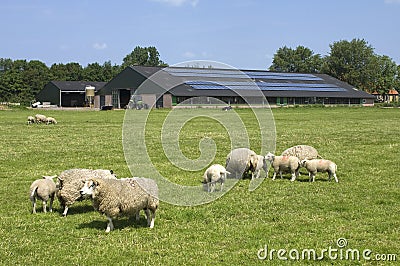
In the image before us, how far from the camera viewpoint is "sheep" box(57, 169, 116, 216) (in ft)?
34.1

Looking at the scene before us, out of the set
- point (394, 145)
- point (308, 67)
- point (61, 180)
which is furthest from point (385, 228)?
point (308, 67)

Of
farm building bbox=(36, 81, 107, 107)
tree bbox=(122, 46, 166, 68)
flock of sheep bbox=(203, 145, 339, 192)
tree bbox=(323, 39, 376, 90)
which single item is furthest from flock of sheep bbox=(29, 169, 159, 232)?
tree bbox=(122, 46, 166, 68)

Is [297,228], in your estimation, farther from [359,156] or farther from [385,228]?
[359,156]

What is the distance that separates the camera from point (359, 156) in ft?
64.0

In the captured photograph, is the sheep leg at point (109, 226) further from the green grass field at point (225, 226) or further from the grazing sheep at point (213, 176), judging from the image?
the grazing sheep at point (213, 176)

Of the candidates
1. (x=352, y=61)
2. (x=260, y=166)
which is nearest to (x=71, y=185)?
(x=260, y=166)

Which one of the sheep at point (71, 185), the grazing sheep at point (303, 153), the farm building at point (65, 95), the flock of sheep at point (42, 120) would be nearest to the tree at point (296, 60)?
the farm building at point (65, 95)

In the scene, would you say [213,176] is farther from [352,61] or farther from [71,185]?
[352,61]

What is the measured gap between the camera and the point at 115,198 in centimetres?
909

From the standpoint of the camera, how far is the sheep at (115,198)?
9.02 meters

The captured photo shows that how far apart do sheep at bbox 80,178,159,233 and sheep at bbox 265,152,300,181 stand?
5.87 metres

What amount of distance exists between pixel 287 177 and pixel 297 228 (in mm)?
5744

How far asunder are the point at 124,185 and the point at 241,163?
562cm

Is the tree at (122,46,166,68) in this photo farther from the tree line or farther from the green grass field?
the green grass field
